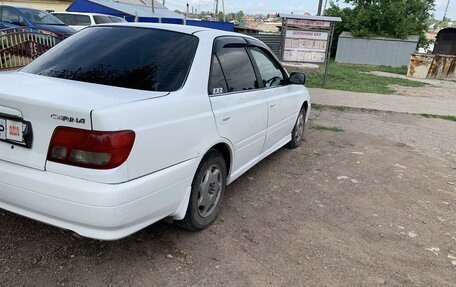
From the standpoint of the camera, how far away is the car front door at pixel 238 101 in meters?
3.13

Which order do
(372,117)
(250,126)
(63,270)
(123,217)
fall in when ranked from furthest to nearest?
1. (372,117)
2. (250,126)
3. (63,270)
4. (123,217)

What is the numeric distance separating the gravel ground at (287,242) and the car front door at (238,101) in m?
0.57

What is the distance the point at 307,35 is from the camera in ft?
36.1

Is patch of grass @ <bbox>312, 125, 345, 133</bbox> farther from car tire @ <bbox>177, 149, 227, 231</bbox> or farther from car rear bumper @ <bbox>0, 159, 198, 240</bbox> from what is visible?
car rear bumper @ <bbox>0, 159, 198, 240</bbox>

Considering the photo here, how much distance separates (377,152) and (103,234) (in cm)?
476

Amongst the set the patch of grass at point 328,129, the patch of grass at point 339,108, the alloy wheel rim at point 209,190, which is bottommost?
the patch of grass at point 339,108

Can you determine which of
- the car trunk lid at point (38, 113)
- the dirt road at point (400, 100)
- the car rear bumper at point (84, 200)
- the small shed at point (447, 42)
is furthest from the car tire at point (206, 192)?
the small shed at point (447, 42)

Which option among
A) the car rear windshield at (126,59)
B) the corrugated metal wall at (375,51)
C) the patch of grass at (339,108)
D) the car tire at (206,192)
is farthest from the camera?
the corrugated metal wall at (375,51)

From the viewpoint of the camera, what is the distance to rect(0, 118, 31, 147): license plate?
228cm

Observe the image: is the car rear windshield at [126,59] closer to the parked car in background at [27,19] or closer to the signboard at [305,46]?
the signboard at [305,46]

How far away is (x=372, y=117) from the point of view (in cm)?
860

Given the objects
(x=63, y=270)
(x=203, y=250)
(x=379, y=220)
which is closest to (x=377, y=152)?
(x=379, y=220)

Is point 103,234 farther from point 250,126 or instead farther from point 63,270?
point 250,126

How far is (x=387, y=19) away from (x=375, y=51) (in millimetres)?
3390
